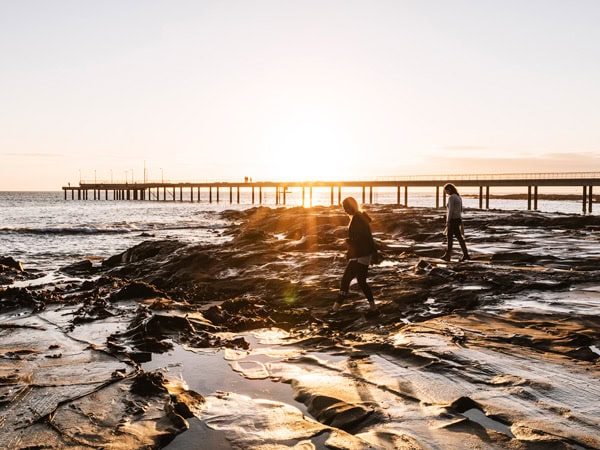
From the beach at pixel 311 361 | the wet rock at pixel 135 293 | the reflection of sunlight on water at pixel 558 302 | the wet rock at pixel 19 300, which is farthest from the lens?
the wet rock at pixel 135 293

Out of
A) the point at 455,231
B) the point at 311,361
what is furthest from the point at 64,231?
the point at 311,361

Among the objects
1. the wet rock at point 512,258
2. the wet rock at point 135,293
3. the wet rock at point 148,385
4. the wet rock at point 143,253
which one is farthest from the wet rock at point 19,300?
the wet rock at point 512,258

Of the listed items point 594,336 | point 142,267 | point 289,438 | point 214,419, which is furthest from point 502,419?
point 142,267

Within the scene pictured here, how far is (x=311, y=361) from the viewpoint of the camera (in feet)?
20.0

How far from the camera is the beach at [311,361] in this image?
4.18 m

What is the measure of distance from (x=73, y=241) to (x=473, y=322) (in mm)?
24825

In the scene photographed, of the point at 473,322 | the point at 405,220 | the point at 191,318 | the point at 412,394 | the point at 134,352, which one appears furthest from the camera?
the point at 405,220

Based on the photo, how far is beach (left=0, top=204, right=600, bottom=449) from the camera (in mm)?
4180

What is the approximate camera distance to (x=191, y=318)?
8.54 meters

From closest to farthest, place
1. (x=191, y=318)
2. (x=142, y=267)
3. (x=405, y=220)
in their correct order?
1. (x=191, y=318)
2. (x=142, y=267)
3. (x=405, y=220)

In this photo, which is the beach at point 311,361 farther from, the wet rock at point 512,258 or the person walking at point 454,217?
the person walking at point 454,217

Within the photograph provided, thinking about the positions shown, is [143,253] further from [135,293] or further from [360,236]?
[360,236]

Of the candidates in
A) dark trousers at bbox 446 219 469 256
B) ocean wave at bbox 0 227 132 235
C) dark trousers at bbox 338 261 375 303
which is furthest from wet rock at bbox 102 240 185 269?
ocean wave at bbox 0 227 132 235

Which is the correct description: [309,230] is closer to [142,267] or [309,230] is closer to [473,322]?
[142,267]
